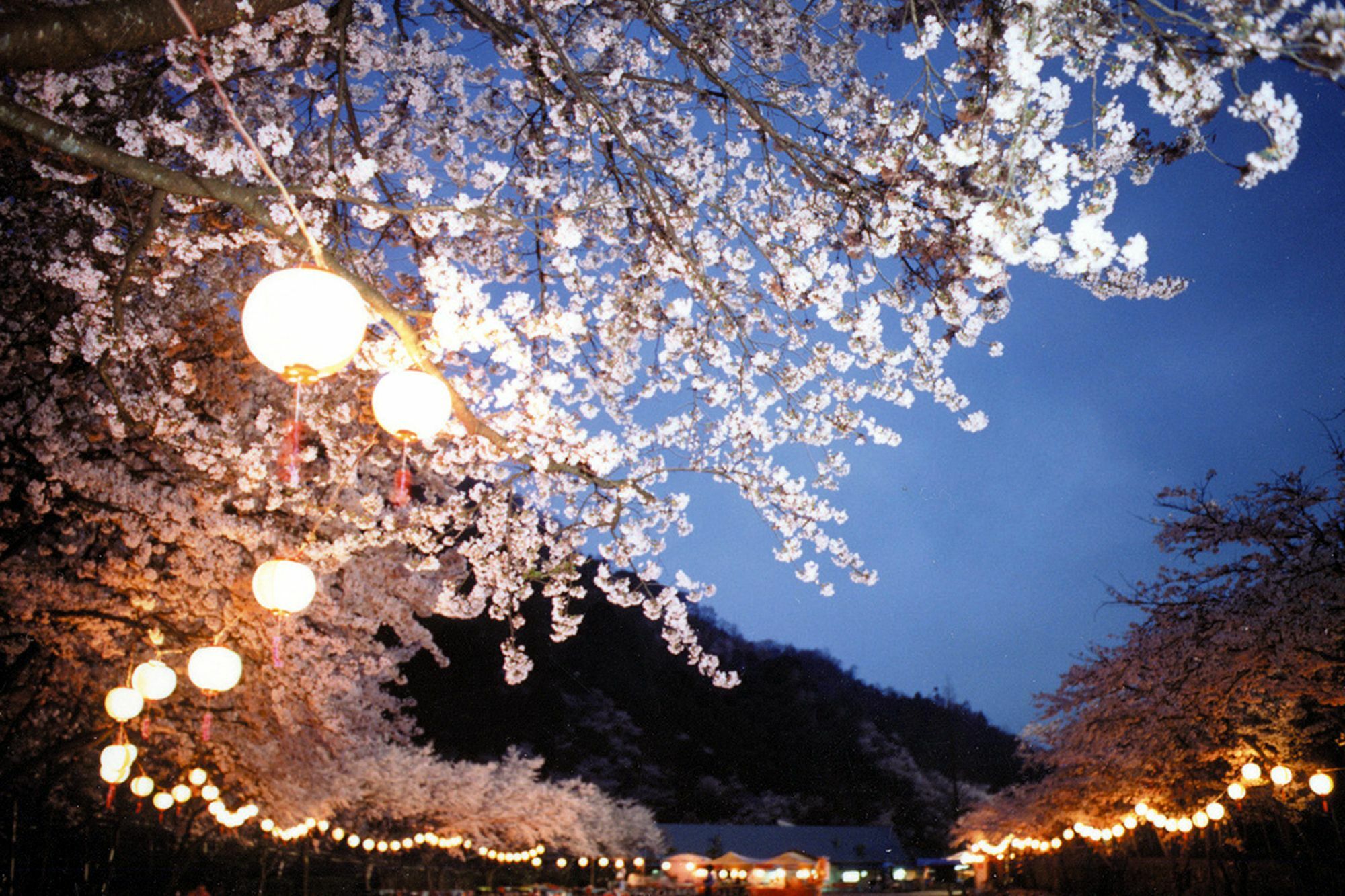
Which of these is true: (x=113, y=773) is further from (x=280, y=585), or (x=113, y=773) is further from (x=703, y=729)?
(x=703, y=729)

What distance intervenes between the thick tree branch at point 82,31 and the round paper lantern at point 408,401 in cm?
185

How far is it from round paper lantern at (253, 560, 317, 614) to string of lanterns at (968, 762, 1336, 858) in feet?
41.9

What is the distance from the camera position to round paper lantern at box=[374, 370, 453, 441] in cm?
443

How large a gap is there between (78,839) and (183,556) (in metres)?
10.8

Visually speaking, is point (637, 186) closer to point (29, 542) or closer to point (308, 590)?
point (308, 590)

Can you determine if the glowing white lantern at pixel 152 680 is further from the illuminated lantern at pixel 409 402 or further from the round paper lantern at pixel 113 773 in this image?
the illuminated lantern at pixel 409 402

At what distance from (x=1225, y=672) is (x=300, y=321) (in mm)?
13535

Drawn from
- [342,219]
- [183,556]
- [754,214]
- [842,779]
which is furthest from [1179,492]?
[842,779]

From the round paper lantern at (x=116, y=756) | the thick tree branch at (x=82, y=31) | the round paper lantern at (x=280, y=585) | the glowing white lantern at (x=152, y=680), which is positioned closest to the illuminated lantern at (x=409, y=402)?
the thick tree branch at (x=82, y=31)

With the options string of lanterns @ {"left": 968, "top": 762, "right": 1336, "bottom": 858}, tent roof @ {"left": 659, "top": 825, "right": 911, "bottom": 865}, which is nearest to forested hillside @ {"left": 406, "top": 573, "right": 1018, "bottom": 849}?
tent roof @ {"left": 659, "top": 825, "right": 911, "bottom": 865}

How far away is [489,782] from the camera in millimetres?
23406

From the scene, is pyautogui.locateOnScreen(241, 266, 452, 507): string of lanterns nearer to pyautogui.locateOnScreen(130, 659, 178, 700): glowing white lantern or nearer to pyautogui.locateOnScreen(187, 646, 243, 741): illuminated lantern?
pyautogui.locateOnScreen(187, 646, 243, 741): illuminated lantern

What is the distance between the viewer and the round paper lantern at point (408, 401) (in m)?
4.43

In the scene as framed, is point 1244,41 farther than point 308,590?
No
